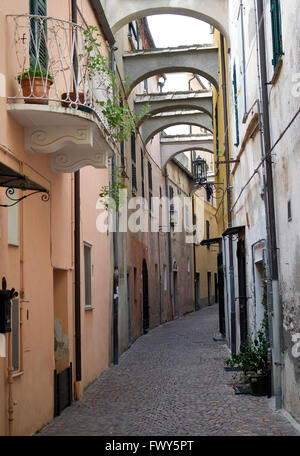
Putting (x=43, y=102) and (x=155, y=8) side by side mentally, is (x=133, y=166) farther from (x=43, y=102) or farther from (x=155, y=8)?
(x=43, y=102)

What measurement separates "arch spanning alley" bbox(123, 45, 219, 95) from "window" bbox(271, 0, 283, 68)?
999 centimetres

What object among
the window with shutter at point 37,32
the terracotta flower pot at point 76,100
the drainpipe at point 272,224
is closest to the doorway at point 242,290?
the drainpipe at point 272,224

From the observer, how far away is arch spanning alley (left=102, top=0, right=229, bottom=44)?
15008 millimetres

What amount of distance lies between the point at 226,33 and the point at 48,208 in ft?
27.5

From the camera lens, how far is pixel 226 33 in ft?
48.0

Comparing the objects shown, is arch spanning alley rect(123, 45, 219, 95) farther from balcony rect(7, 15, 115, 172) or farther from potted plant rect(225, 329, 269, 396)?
potted plant rect(225, 329, 269, 396)

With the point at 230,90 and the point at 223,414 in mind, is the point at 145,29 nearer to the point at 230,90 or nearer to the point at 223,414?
the point at 230,90

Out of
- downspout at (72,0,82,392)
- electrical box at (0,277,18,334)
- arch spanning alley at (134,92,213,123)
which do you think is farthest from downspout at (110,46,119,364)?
electrical box at (0,277,18,334)

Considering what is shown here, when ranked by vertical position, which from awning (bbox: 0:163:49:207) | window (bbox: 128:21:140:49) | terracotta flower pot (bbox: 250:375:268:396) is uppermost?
window (bbox: 128:21:140:49)

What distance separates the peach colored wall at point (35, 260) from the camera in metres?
6.42

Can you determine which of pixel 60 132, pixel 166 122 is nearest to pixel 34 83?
pixel 60 132

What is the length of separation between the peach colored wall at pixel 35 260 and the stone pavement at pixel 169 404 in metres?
0.62

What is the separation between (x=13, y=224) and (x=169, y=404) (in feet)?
12.8
